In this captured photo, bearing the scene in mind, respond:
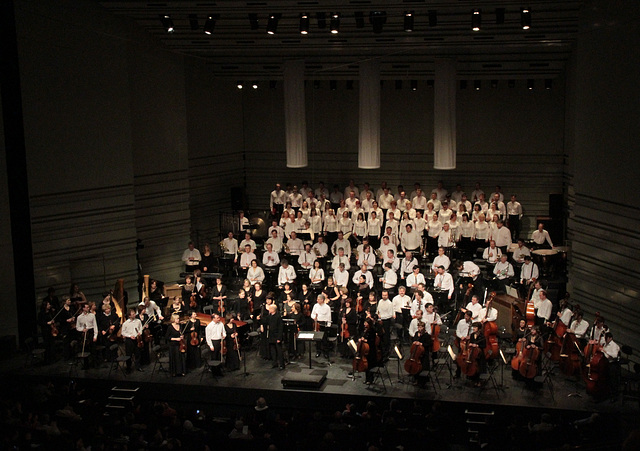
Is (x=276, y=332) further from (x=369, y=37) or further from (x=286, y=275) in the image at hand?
(x=369, y=37)

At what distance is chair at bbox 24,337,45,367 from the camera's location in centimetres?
1562

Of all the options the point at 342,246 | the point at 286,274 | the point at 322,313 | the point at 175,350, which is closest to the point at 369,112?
the point at 342,246

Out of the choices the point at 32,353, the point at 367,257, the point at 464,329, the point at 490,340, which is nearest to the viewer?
the point at 490,340

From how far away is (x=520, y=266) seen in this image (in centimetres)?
1767

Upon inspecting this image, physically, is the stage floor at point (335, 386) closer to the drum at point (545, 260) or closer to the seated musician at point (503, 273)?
the seated musician at point (503, 273)

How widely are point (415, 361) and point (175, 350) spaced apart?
4.58m

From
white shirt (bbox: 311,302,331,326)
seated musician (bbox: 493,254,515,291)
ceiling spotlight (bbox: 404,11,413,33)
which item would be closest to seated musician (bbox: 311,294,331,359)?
white shirt (bbox: 311,302,331,326)

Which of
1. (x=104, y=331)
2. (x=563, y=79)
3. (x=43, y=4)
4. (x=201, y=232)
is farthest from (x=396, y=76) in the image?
(x=104, y=331)

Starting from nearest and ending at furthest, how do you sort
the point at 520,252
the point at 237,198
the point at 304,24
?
the point at 304,24 → the point at 520,252 → the point at 237,198

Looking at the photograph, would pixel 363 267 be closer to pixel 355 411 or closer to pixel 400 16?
pixel 355 411

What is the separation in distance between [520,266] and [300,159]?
6969 millimetres

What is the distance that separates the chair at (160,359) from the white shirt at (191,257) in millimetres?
3274

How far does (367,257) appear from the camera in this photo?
18.3 m

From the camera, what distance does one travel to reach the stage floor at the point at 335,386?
1360 centimetres
